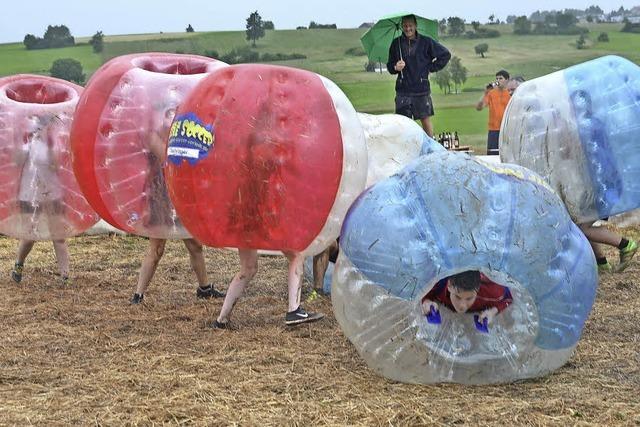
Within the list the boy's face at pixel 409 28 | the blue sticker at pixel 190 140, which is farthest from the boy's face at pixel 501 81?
the blue sticker at pixel 190 140

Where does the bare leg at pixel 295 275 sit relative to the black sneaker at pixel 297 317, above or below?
above

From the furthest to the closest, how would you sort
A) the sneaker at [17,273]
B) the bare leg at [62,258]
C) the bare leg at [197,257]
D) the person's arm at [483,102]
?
the person's arm at [483,102] < the sneaker at [17,273] < the bare leg at [62,258] < the bare leg at [197,257]

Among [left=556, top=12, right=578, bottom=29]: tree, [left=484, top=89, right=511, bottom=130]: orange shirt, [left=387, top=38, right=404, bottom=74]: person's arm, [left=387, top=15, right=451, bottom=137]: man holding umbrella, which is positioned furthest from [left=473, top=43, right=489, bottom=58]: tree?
[left=387, top=38, right=404, bottom=74]: person's arm

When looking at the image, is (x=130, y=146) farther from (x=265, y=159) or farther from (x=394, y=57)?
(x=394, y=57)

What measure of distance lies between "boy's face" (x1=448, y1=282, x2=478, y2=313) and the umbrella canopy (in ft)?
19.6

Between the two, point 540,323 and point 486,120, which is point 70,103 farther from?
point 486,120

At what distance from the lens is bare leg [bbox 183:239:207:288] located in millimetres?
7703

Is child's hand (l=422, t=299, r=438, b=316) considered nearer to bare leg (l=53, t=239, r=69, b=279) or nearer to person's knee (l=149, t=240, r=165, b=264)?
person's knee (l=149, t=240, r=165, b=264)

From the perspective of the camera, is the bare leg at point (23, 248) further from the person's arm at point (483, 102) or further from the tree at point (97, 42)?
the person's arm at point (483, 102)

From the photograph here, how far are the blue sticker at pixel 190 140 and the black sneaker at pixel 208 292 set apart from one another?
195 centimetres

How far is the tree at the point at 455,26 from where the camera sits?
49.4 ft

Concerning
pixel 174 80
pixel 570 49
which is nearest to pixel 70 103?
pixel 174 80

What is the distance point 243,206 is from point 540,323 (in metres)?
1.86

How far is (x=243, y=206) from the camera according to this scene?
239 inches
